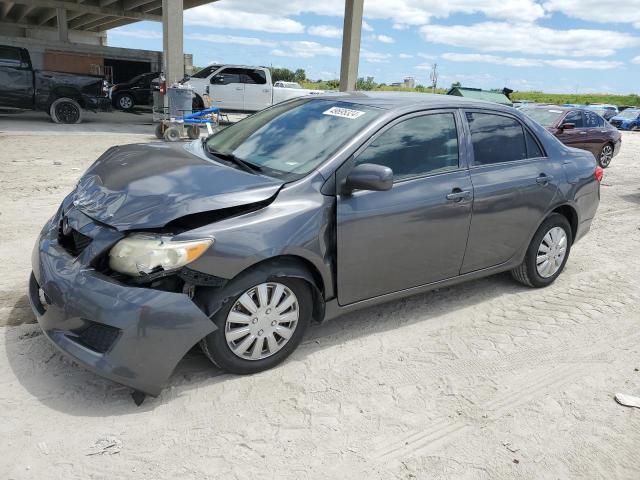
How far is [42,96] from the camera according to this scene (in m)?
14.7

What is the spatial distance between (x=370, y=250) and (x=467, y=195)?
3.14ft

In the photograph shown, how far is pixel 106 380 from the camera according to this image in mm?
3137

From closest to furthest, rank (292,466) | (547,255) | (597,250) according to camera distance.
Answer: (292,466), (547,255), (597,250)

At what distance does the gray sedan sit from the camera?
112 inches

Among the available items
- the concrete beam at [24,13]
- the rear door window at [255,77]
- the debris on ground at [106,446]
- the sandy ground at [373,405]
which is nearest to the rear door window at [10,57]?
the rear door window at [255,77]

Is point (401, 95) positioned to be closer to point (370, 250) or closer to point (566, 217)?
point (370, 250)

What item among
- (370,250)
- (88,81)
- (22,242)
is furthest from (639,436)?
(88,81)

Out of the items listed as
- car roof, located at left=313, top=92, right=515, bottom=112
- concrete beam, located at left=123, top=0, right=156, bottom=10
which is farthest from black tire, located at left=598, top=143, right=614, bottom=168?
concrete beam, located at left=123, top=0, right=156, bottom=10

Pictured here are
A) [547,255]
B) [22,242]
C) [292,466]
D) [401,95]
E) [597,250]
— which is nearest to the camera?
[292,466]

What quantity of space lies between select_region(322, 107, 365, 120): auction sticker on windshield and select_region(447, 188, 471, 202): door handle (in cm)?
85

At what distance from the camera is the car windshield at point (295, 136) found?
3.54m

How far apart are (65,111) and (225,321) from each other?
14.5m

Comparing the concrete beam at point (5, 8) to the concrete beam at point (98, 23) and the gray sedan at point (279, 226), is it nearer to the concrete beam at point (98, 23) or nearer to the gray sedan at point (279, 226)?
the concrete beam at point (98, 23)

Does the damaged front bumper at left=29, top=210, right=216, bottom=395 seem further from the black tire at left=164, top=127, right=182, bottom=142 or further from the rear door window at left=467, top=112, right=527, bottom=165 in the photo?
the black tire at left=164, top=127, right=182, bottom=142
